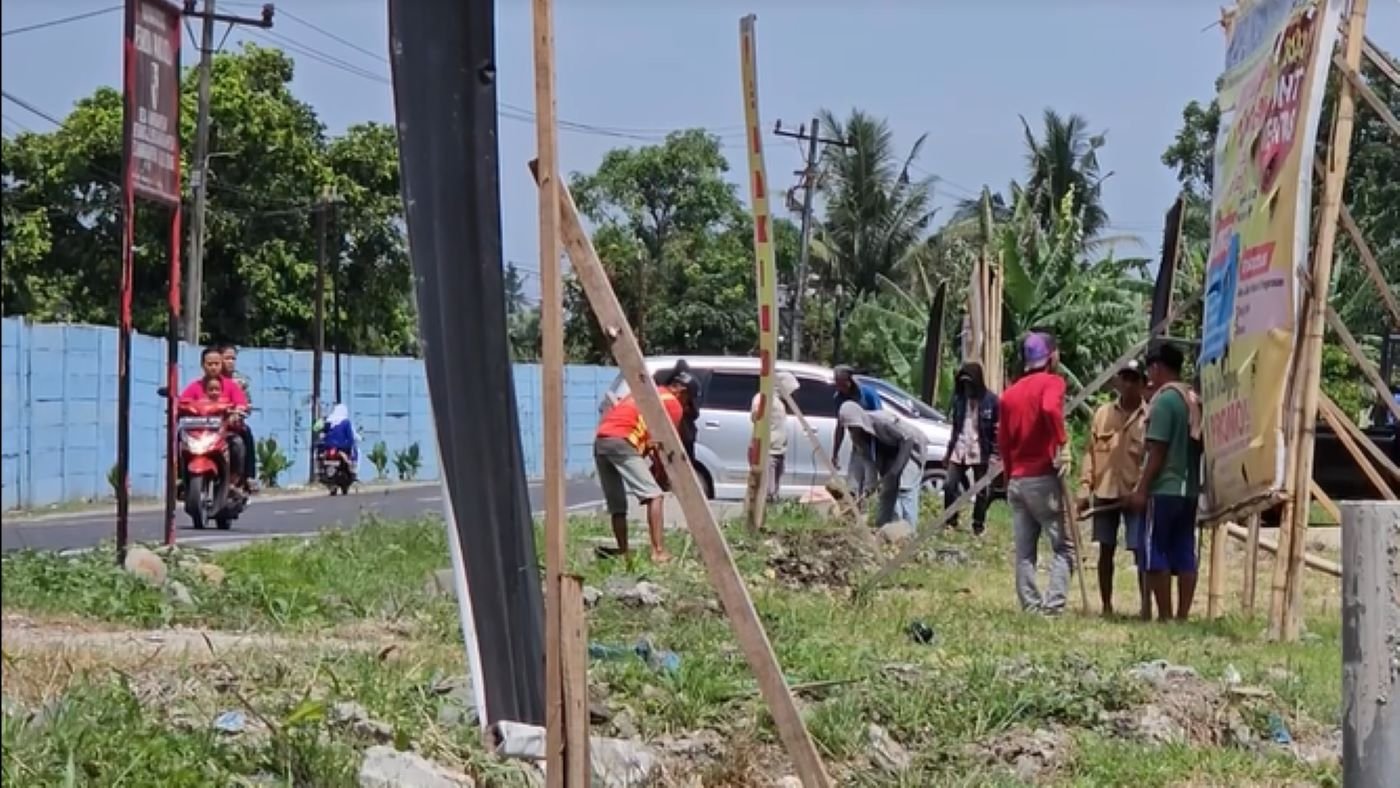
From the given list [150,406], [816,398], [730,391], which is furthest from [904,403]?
[150,406]

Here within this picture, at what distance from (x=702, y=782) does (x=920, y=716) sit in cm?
102

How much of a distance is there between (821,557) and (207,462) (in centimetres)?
531

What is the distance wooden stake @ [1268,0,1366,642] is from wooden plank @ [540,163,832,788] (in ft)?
16.3

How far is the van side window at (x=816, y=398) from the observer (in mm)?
20900

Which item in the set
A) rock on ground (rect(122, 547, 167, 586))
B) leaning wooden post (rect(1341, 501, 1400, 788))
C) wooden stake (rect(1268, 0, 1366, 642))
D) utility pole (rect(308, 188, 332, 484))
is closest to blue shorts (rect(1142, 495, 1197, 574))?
wooden stake (rect(1268, 0, 1366, 642))

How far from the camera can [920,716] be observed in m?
6.12

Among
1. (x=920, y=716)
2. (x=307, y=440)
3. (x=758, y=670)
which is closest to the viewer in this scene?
(x=758, y=670)

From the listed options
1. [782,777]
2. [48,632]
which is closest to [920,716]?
[782,777]

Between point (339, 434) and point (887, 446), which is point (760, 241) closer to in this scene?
point (887, 446)

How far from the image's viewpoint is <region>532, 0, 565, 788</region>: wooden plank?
4305 mm

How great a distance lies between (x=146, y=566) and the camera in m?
9.14

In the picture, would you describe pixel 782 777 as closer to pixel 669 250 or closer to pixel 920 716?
pixel 920 716

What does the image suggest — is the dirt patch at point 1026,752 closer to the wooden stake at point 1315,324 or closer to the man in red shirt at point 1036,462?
the wooden stake at point 1315,324

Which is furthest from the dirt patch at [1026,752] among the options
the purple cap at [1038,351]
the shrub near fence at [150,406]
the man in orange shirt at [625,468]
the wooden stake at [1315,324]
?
the man in orange shirt at [625,468]
